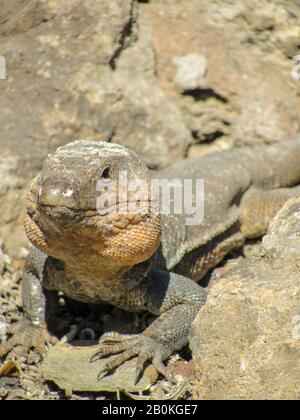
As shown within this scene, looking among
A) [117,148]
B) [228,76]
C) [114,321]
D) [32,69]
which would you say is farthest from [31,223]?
[228,76]

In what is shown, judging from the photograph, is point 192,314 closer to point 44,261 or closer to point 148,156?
point 44,261

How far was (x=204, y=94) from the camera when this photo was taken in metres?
8.61

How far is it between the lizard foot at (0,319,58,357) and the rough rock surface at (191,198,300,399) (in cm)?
161

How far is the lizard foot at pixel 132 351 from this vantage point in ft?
19.1

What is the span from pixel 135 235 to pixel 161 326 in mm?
963

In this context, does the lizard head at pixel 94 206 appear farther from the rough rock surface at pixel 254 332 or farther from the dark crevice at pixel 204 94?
the dark crevice at pixel 204 94

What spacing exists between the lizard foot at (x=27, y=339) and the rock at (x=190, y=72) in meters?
3.20

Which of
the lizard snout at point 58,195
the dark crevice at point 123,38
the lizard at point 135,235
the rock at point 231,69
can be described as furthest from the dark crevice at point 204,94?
the lizard snout at point 58,195

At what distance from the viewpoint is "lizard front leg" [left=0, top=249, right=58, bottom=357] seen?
642cm

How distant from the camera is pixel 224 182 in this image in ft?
25.1

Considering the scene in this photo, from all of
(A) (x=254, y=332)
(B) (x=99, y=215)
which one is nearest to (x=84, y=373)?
(B) (x=99, y=215)

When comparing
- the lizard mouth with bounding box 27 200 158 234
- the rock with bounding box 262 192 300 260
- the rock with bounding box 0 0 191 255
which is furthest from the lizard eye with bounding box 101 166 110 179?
the rock with bounding box 0 0 191 255

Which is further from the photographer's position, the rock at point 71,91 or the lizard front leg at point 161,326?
the rock at point 71,91

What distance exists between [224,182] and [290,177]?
97cm
